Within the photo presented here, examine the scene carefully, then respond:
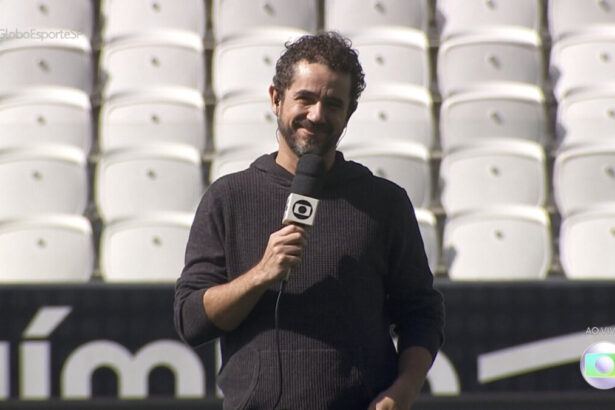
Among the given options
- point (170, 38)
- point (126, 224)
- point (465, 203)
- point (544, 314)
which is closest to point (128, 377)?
point (126, 224)

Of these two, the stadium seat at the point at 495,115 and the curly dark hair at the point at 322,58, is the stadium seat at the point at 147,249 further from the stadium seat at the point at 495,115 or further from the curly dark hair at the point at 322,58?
the curly dark hair at the point at 322,58

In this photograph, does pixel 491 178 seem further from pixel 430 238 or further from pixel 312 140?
pixel 312 140

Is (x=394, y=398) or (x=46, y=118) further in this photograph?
(x=46, y=118)

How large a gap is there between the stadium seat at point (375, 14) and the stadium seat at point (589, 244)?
170cm

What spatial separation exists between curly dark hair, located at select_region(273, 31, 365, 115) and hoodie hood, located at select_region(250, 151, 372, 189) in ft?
0.33

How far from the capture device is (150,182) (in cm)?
486

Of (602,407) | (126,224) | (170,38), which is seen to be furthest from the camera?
(170,38)

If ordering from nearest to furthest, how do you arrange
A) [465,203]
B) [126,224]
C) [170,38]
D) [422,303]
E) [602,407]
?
[422,303], [602,407], [126,224], [465,203], [170,38]

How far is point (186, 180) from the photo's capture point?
15.9 feet

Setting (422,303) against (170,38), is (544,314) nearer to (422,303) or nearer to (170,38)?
(422,303)

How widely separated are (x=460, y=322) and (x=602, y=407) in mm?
579

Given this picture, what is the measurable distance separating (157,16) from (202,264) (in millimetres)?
4206

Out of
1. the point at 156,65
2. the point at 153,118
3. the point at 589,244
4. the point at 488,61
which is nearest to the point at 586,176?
the point at 589,244

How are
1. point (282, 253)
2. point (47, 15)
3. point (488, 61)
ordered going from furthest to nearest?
point (47, 15) < point (488, 61) < point (282, 253)
